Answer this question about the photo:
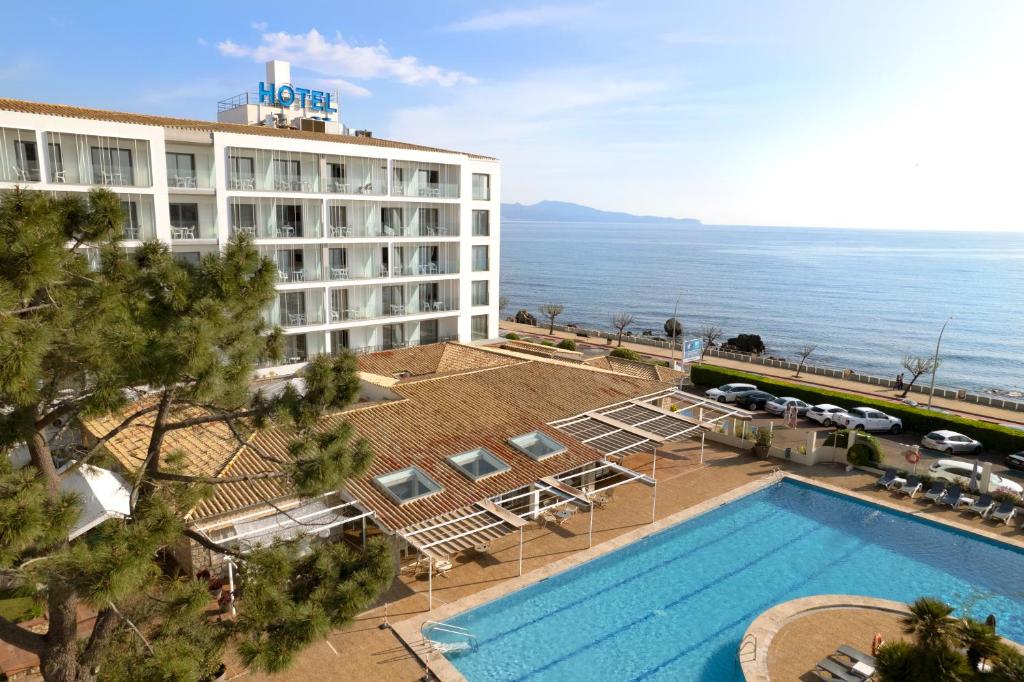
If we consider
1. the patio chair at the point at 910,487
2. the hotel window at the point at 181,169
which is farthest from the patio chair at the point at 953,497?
the hotel window at the point at 181,169

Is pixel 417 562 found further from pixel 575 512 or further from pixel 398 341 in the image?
pixel 398 341

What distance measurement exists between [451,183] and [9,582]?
38585 mm

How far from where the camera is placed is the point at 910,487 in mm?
28391

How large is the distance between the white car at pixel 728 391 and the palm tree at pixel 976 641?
3644cm

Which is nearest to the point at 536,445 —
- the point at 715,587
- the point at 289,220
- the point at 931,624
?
the point at 715,587

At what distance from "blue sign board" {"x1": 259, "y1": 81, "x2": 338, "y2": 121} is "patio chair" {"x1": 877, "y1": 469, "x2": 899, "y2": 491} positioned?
150ft

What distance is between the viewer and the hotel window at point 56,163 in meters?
29.7

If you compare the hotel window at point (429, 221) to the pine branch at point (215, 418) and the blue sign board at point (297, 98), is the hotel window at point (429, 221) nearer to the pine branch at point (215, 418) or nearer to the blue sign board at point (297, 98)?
the blue sign board at point (297, 98)

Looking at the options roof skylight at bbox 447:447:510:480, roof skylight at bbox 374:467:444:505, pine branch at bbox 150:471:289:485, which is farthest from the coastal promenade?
pine branch at bbox 150:471:289:485

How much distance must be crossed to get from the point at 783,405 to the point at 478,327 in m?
21.7

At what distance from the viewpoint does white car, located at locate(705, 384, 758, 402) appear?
144 ft

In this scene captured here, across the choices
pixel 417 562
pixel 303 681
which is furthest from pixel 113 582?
pixel 417 562

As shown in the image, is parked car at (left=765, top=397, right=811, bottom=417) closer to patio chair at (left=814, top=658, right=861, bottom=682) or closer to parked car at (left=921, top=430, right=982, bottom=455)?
parked car at (left=921, top=430, right=982, bottom=455)

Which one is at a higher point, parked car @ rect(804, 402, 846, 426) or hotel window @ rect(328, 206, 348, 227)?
hotel window @ rect(328, 206, 348, 227)
